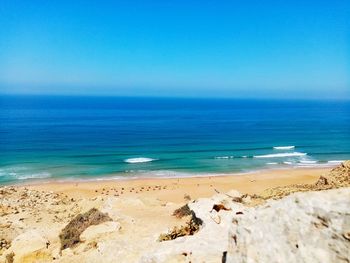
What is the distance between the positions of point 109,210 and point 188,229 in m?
6.60

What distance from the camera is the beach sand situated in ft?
45.7

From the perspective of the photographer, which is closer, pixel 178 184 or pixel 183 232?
pixel 183 232

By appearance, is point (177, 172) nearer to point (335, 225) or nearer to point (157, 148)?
point (157, 148)

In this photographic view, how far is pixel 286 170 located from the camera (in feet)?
150

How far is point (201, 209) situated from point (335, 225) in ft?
28.5

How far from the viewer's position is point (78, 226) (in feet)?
55.1

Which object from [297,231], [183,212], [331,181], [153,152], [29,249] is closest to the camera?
[297,231]

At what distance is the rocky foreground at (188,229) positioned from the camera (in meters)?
5.61

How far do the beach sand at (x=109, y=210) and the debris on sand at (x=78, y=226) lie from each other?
366 mm

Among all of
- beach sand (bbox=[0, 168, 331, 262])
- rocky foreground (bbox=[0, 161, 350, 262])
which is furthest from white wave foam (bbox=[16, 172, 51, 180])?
rocky foreground (bbox=[0, 161, 350, 262])

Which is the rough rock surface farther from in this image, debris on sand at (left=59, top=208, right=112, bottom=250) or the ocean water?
the ocean water

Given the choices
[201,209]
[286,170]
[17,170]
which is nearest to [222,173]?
[286,170]

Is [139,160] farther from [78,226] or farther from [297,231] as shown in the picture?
[297,231]

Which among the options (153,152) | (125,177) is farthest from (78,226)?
(153,152)
